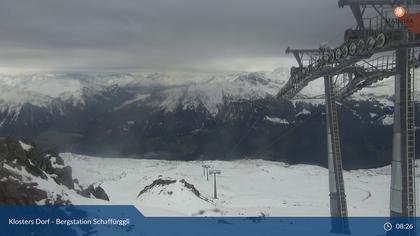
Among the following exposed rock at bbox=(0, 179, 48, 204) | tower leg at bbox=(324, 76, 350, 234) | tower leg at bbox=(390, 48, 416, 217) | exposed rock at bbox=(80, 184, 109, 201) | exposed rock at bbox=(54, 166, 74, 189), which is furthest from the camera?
tower leg at bbox=(324, 76, 350, 234)

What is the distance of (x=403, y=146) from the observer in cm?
2639

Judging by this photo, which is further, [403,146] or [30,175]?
[30,175]

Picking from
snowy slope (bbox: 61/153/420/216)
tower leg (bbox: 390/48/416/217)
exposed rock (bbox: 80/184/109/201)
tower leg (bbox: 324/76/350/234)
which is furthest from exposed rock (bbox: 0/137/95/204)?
tower leg (bbox: 390/48/416/217)

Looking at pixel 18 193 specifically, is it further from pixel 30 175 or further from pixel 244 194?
pixel 244 194

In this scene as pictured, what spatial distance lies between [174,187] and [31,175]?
4656 centimetres

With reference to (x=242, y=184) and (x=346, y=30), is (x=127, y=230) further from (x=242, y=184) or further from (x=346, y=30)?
(x=242, y=184)

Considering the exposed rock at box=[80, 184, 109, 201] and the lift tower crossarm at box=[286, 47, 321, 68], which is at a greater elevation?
the lift tower crossarm at box=[286, 47, 321, 68]

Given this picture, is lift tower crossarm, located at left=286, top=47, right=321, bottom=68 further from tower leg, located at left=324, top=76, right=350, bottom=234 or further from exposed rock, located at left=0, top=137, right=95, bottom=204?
exposed rock, located at left=0, top=137, right=95, bottom=204

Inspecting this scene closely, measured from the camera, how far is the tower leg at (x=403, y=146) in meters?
26.3

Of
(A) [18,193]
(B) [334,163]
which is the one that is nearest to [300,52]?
(B) [334,163]

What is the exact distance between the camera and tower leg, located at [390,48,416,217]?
26281 millimetres

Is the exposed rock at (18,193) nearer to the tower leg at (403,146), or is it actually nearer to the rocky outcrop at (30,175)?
the rocky outcrop at (30,175)

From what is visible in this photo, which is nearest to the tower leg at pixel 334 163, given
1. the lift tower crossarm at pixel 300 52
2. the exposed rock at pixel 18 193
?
the lift tower crossarm at pixel 300 52

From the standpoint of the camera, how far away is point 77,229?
30.2 m
